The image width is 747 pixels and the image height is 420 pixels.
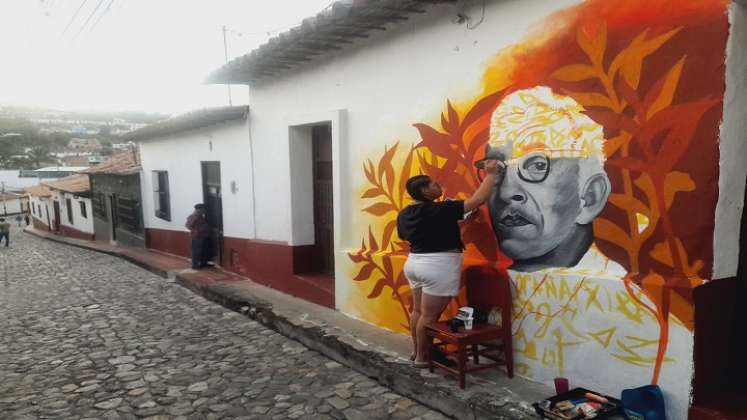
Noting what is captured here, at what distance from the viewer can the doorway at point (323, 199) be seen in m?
6.71

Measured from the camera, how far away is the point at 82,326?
6.43m

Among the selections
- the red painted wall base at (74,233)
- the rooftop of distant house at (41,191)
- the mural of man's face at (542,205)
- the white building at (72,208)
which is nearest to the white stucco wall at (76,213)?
the white building at (72,208)

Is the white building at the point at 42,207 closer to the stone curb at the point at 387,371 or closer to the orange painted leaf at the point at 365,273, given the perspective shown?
the stone curb at the point at 387,371

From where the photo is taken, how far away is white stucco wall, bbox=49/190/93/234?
21781mm

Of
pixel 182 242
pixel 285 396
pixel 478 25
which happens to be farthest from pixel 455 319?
pixel 182 242

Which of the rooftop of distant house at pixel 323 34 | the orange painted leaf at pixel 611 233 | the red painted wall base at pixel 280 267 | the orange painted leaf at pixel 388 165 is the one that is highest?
the rooftop of distant house at pixel 323 34

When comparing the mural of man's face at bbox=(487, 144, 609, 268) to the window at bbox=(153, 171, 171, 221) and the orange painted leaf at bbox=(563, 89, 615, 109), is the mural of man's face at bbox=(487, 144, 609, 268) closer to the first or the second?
the orange painted leaf at bbox=(563, 89, 615, 109)

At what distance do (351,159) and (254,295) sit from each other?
8.57 feet

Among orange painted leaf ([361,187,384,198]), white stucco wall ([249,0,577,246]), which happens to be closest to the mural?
white stucco wall ([249,0,577,246])

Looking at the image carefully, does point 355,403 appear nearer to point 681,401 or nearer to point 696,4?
point 681,401

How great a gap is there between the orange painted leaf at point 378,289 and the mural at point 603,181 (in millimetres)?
1088

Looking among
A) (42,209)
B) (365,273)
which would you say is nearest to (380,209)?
(365,273)

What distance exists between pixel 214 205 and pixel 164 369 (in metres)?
5.65

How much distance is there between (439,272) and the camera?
147 inches
